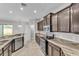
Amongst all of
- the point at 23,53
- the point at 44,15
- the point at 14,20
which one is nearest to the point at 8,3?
the point at 14,20

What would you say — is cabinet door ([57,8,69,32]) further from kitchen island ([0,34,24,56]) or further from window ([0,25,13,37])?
window ([0,25,13,37])

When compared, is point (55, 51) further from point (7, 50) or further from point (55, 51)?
point (7, 50)

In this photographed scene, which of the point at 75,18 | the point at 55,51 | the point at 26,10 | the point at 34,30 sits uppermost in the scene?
the point at 26,10

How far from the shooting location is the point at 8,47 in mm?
2234

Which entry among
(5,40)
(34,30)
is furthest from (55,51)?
(5,40)

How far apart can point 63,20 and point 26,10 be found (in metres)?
1.04

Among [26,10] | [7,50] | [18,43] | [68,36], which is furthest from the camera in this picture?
[68,36]

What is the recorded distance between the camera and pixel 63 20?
2.82 m

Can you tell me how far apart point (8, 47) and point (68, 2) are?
144cm

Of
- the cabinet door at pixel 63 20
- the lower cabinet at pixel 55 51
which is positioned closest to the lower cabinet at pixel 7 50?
the lower cabinet at pixel 55 51

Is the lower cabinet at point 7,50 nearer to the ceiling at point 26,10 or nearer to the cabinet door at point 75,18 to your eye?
the ceiling at point 26,10

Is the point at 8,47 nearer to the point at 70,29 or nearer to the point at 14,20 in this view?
the point at 14,20

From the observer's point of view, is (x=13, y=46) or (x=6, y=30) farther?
(x=13, y=46)

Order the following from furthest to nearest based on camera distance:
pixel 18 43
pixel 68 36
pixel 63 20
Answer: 1. pixel 63 20
2. pixel 68 36
3. pixel 18 43
